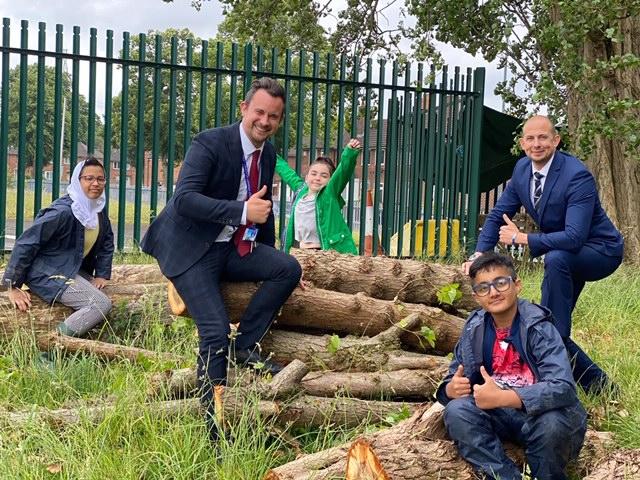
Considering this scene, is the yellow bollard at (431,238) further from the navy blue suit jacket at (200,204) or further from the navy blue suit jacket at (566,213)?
the navy blue suit jacket at (200,204)

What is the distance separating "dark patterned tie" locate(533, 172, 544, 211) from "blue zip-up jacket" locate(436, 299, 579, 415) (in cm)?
130

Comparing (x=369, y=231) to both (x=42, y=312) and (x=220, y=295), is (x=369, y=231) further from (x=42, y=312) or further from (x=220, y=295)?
(x=220, y=295)

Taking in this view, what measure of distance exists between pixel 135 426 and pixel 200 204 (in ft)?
3.87

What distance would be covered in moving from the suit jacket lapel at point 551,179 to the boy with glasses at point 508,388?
118 centimetres

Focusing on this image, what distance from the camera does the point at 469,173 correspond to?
11148 mm

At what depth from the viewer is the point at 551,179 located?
5.12 metres

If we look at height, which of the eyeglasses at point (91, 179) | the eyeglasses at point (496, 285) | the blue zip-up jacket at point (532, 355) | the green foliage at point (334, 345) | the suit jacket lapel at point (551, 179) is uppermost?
the suit jacket lapel at point (551, 179)

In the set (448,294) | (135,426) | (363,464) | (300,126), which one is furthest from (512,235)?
(300,126)

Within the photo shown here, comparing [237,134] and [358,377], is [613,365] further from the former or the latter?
[237,134]

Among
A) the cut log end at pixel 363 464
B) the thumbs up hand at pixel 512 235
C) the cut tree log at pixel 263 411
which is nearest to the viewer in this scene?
the cut log end at pixel 363 464

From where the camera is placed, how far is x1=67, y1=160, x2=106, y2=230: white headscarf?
5801 millimetres

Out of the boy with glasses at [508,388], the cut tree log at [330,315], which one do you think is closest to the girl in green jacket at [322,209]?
the cut tree log at [330,315]

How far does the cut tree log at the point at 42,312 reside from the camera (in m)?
5.57

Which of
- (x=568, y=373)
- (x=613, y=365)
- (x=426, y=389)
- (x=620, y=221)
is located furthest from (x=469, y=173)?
(x=568, y=373)
